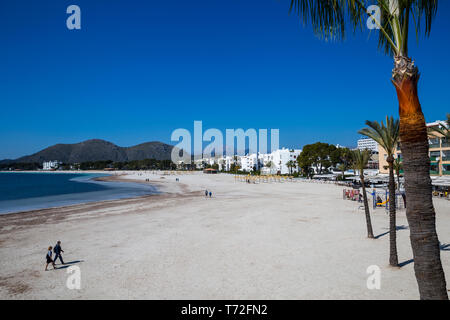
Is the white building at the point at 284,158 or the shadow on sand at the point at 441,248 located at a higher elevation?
the white building at the point at 284,158

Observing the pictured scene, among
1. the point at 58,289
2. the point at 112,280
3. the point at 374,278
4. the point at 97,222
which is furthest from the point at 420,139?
the point at 97,222

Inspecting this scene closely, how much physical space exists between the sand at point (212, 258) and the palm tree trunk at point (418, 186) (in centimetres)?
461

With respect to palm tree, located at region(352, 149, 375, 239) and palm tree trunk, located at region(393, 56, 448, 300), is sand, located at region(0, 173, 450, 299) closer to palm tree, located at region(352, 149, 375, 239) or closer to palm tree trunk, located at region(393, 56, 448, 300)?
palm tree, located at region(352, 149, 375, 239)

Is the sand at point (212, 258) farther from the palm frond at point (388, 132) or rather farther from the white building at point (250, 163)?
the white building at point (250, 163)

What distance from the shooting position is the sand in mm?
8359

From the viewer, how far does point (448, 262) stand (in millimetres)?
10070

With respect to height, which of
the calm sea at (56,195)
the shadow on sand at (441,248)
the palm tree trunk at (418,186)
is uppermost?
the palm tree trunk at (418,186)

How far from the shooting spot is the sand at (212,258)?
836 centimetres

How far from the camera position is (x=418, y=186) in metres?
3.79
